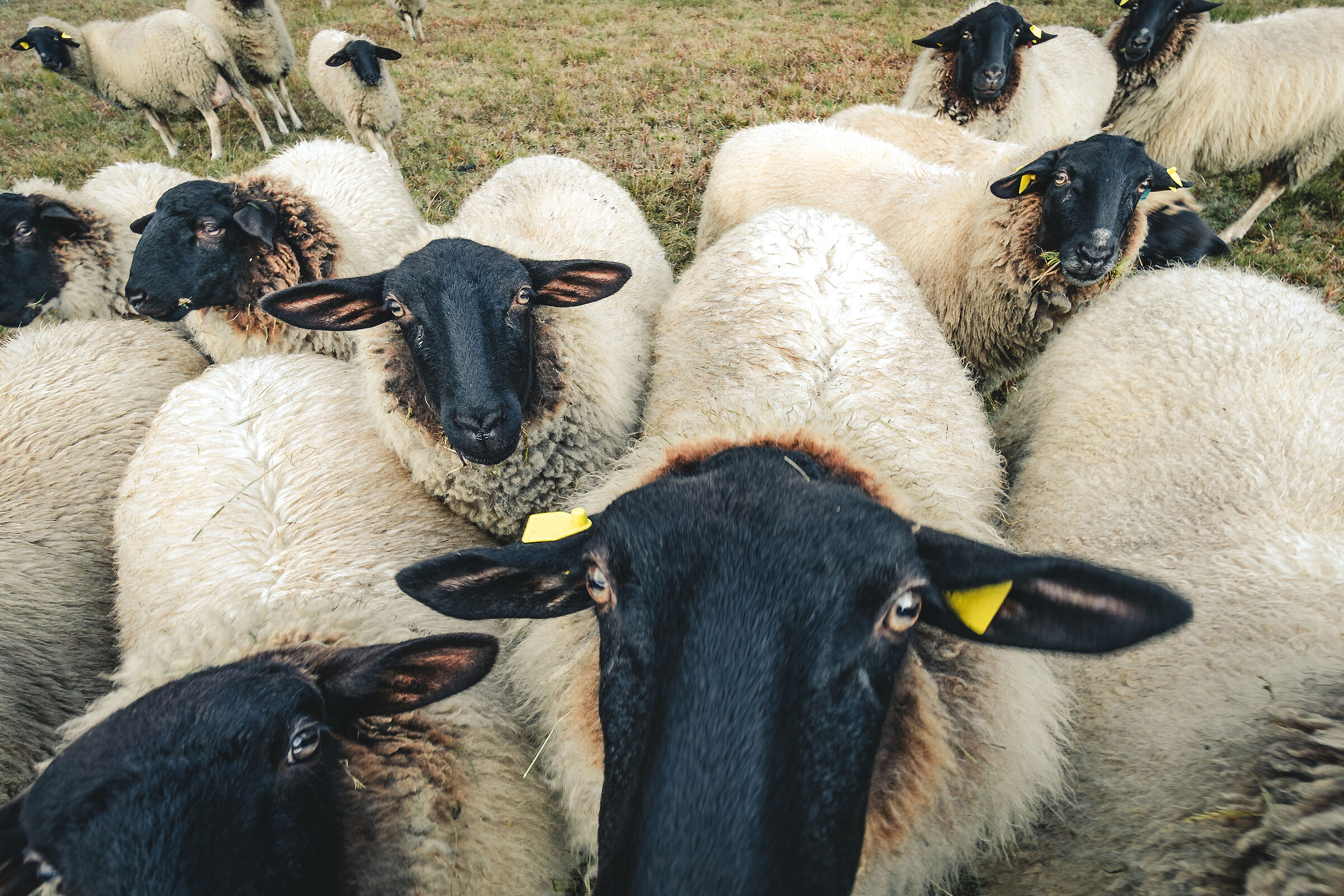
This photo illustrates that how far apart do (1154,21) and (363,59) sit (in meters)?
8.67

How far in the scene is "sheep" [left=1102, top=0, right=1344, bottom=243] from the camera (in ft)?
19.2

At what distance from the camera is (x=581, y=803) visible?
1.74 meters

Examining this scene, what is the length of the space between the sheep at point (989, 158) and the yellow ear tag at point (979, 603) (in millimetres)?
3122

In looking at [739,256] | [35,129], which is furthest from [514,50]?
[739,256]

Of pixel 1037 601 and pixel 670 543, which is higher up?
pixel 670 543

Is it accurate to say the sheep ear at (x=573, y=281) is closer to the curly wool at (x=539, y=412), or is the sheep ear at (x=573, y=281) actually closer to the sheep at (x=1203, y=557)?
the curly wool at (x=539, y=412)

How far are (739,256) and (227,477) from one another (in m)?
2.67

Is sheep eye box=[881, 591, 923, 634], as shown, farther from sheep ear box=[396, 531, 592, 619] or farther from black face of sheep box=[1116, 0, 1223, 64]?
black face of sheep box=[1116, 0, 1223, 64]

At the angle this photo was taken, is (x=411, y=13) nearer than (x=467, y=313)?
No

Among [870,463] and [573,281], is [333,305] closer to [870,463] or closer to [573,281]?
[573,281]

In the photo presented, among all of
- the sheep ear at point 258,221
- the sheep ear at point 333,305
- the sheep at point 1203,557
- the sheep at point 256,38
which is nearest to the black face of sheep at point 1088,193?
the sheep at point 1203,557

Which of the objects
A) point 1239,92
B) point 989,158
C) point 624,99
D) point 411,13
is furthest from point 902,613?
point 411,13

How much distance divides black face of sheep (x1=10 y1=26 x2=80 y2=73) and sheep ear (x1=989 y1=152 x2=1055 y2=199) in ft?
42.4

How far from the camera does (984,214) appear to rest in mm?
3662
